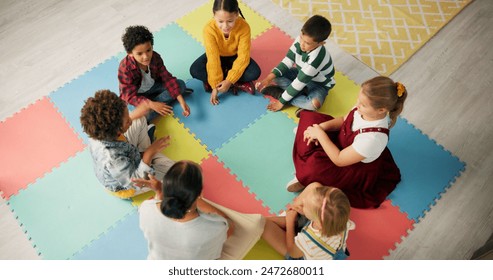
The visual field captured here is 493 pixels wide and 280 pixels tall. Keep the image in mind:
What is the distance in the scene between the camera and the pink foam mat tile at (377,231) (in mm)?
2418

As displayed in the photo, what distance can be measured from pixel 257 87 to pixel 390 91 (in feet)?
4.27

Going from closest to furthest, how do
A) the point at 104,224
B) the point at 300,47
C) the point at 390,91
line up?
the point at 390,91
the point at 104,224
the point at 300,47

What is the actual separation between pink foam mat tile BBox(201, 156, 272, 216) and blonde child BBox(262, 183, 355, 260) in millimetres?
229

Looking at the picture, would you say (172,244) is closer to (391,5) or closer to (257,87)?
(257,87)

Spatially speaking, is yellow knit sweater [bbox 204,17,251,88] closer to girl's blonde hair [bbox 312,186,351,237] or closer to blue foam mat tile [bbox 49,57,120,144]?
blue foam mat tile [bbox 49,57,120,144]

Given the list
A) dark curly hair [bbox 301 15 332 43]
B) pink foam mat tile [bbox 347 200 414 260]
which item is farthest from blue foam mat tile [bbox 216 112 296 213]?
dark curly hair [bbox 301 15 332 43]

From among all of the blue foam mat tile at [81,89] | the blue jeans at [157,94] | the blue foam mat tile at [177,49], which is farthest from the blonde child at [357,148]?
the blue foam mat tile at [81,89]

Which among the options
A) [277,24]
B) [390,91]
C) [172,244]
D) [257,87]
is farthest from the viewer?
[277,24]

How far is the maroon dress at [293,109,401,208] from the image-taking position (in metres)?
2.39

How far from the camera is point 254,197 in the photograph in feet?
8.50

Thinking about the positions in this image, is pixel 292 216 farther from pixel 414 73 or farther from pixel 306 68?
pixel 414 73

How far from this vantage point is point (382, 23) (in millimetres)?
3484
